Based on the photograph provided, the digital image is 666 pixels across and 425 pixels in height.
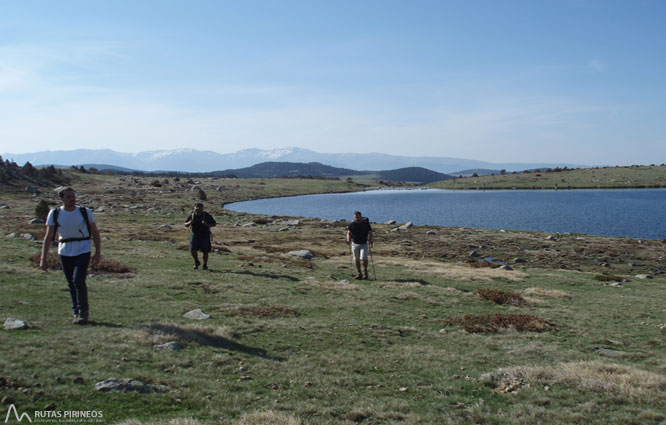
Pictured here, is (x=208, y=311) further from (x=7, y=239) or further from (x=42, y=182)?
(x=42, y=182)

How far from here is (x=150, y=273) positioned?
1861 cm

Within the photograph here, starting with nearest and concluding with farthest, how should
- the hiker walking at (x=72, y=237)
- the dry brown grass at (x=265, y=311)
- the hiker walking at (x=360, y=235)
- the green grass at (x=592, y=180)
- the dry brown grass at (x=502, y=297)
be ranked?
the hiker walking at (x=72, y=237)
the dry brown grass at (x=265, y=311)
the dry brown grass at (x=502, y=297)
the hiker walking at (x=360, y=235)
the green grass at (x=592, y=180)

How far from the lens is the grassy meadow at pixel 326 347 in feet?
24.3

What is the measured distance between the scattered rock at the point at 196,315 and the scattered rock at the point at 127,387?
4864 mm

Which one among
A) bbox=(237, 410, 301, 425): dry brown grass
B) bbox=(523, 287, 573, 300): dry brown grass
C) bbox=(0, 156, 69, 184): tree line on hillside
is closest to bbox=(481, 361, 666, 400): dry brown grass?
bbox=(237, 410, 301, 425): dry brown grass

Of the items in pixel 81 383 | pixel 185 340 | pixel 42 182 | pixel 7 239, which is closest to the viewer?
pixel 81 383

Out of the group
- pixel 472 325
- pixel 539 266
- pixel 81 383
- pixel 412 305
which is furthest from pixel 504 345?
pixel 539 266

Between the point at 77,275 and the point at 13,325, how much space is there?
168 centimetres

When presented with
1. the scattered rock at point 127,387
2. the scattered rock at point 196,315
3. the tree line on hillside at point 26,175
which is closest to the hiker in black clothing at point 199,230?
the scattered rock at point 196,315

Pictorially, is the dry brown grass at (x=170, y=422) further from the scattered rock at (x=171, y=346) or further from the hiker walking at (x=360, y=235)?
the hiker walking at (x=360, y=235)

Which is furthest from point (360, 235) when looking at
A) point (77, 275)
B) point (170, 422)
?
point (170, 422)

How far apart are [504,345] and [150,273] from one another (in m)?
14.9

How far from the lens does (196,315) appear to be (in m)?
12.8

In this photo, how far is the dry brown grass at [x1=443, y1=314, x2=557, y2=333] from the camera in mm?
13628
